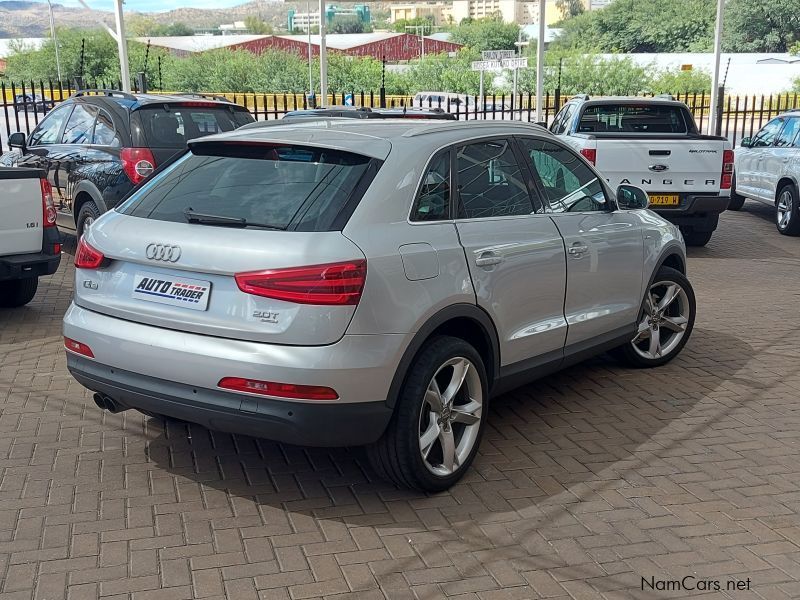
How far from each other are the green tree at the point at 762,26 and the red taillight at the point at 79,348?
95054 millimetres

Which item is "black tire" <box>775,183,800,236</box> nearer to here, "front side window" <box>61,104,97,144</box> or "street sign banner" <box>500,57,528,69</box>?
"street sign banner" <box>500,57,528,69</box>

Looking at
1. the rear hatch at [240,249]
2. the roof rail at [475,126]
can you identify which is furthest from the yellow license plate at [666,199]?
the rear hatch at [240,249]

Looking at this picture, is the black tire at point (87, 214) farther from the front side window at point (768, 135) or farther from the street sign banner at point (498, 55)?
the street sign banner at point (498, 55)

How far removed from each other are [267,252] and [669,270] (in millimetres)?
3587

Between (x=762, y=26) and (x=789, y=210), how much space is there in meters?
86.5

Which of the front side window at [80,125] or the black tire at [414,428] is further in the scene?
the front side window at [80,125]

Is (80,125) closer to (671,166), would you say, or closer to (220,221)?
(671,166)

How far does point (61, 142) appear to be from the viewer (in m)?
10.6

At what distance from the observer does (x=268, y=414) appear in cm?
391

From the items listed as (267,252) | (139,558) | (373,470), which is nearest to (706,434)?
(373,470)

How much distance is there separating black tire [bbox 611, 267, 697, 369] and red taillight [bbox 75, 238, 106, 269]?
355 centimetres

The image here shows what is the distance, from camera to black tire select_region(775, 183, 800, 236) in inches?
513

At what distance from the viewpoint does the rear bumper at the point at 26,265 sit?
7449 millimetres

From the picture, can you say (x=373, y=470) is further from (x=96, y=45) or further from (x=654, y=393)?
(x=96, y=45)
